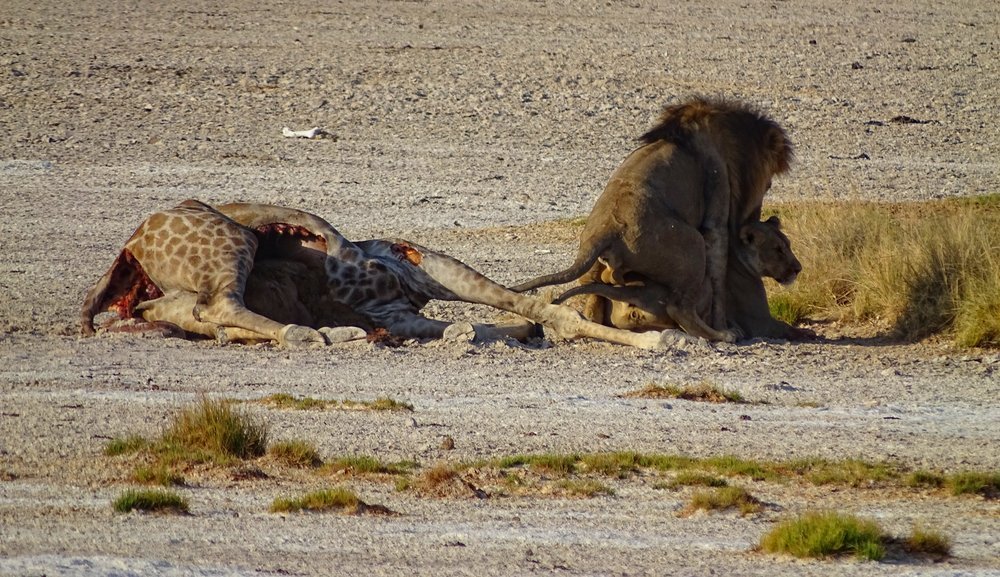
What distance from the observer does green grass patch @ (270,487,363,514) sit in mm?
6352

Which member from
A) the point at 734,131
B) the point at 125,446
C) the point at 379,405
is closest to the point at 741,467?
the point at 379,405

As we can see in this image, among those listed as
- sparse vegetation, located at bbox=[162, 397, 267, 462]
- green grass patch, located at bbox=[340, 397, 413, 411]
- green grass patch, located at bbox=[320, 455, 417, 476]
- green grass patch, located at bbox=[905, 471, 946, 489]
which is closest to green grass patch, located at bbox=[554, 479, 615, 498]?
green grass patch, located at bbox=[320, 455, 417, 476]

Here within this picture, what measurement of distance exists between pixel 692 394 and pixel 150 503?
3476 millimetres

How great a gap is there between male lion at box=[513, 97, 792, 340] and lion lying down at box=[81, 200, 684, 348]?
1.53ft

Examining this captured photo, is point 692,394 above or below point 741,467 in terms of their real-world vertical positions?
below

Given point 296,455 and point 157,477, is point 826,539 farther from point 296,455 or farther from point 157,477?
point 157,477

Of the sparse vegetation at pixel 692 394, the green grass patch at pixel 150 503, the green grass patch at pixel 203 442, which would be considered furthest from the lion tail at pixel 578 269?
the green grass patch at pixel 150 503

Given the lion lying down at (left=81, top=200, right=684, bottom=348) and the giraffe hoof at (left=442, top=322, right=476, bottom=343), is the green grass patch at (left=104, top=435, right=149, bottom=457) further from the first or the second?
the giraffe hoof at (left=442, top=322, right=476, bottom=343)

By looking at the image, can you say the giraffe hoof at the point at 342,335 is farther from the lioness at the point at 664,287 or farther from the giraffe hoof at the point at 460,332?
the lioness at the point at 664,287

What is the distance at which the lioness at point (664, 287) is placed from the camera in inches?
428

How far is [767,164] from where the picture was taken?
37.8 ft

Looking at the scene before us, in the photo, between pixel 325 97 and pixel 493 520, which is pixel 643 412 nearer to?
pixel 493 520

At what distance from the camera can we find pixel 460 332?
34.8ft

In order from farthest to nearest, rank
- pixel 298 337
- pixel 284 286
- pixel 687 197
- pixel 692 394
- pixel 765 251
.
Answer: pixel 765 251
pixel 284 286
pixel 687 197
pixel 298 337
pixel 692 394
